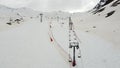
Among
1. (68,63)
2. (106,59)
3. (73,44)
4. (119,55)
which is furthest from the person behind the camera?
(119,55)

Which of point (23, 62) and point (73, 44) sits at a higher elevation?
point (73, 44)

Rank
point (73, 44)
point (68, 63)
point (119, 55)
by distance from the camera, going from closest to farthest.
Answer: point (73, 44)
point (68, 63)
point (119, 55)

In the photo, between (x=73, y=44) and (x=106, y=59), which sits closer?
(x=73, y=44)

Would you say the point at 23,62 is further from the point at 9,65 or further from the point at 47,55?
the point at 47,55

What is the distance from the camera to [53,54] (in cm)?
1331

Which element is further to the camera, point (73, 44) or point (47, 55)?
point (47, 55)

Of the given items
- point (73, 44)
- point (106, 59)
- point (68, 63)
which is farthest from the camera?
point (106, 59)

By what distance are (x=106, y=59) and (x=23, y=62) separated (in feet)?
19.8

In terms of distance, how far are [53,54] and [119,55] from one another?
5.30 metres

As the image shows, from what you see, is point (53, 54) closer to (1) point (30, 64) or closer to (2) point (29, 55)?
(2) point (29, 55)

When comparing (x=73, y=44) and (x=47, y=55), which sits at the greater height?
(x=73, y=44)

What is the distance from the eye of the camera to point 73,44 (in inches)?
398

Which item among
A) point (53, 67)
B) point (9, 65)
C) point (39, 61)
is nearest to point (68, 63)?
point (53, 67)

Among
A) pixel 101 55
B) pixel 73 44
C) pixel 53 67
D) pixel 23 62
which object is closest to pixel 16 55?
pixel 23 62
